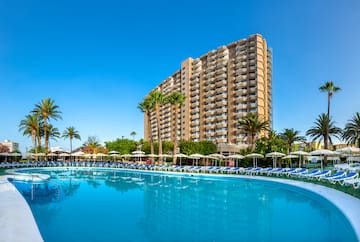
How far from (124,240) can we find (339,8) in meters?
21.5

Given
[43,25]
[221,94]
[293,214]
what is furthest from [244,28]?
[293,214]

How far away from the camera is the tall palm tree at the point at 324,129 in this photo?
3866cm

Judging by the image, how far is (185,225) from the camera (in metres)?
8.48

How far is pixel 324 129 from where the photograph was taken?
38.8m

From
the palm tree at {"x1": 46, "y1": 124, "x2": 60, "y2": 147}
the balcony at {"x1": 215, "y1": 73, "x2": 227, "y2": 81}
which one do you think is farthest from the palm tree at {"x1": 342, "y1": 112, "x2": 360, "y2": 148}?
the palm tree at {"x1": 46, "y1": 124, "x2": 60, "y2": 147}

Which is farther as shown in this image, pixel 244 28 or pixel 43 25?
pixel 244 28

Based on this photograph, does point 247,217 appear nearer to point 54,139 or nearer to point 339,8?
point 339,8

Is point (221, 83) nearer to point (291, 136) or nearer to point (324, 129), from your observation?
point (291, 136)

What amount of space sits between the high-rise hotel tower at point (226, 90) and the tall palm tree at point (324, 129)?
15.8m

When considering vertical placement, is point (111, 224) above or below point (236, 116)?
below

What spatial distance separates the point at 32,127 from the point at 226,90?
41052 mm

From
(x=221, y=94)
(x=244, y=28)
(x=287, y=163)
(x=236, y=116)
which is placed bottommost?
(x=287, y=163)

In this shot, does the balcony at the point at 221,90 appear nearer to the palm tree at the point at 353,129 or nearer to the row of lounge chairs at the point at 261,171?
the palm tree at the point at 353,129

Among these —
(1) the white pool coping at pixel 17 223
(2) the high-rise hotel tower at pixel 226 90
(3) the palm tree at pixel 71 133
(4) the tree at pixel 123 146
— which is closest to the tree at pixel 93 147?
(3) the palm tree at pixel 71 133
